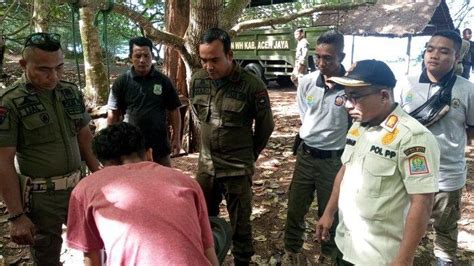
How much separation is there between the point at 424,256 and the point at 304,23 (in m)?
10.6

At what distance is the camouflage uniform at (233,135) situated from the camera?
2846 millimetres

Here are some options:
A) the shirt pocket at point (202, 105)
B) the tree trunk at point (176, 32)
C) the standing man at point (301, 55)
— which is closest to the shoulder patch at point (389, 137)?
the shirt pocket at point (202, 105)

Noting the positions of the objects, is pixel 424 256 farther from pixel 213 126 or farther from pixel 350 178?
pixel 213 126

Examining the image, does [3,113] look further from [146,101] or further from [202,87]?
[146,101]

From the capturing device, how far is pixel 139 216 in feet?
4.72

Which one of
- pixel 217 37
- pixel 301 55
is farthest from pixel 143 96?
pixel 301 55

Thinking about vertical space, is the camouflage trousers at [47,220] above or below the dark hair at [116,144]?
below

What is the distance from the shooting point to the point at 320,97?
298cm

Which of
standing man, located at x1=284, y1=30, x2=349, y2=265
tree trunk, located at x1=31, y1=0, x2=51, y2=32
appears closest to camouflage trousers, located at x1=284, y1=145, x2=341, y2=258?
standing man, located at x1=284, y1=30, x2=349, y2=265

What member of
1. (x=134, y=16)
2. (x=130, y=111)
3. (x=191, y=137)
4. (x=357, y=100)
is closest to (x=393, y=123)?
(x=357, y=100)

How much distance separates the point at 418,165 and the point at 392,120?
0.81ft

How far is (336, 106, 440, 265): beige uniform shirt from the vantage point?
1.72m

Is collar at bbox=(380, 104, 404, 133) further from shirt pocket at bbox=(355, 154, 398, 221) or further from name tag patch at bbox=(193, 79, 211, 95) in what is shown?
name tag patch at bbox=(193, 79, 211, 95)

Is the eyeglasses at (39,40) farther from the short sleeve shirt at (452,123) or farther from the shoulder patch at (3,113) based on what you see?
the short sleeve shirt at (452,123)
